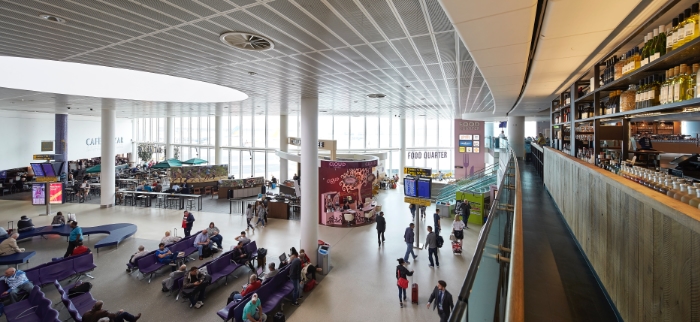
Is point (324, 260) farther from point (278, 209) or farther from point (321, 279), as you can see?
point (278, 209)

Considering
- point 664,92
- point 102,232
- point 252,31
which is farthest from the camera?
point 102,232

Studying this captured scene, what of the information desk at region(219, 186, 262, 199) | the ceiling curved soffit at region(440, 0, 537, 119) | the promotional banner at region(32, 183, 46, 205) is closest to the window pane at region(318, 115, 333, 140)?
the information desk at region(219, 186, 262, 199)


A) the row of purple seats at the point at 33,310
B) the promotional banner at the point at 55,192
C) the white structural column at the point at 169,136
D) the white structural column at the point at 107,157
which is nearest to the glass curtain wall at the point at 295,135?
the white structural column at the point at 169,136

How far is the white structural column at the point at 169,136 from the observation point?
29078 mm

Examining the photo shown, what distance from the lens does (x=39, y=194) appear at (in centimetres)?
1311

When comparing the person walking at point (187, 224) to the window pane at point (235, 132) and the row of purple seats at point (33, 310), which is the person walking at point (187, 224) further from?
the window pane at point (235, 132)

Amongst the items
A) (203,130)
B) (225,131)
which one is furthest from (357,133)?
(203,130)

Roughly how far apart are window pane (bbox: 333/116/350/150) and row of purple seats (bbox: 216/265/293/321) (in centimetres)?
2009

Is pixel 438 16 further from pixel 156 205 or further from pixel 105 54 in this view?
pixel 156 205

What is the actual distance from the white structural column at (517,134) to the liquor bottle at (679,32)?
16.0m

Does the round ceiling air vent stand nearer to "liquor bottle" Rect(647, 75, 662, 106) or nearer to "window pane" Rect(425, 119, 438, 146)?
"liquor bottle" Rect(647, 75, 662, 106)

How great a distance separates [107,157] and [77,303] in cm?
1180

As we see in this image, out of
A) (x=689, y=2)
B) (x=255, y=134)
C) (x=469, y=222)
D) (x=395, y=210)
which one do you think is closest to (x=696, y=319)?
(x=689, y=2)

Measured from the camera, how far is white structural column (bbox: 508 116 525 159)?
1697cm
